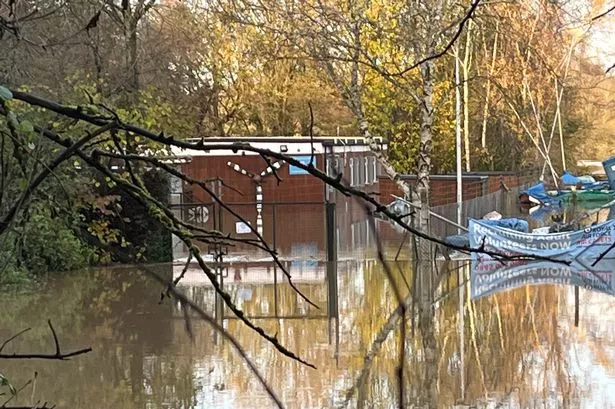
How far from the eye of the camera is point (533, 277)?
54.6ft

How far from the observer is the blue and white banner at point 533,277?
1531 centimetres

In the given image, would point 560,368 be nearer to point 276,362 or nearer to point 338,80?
point 276,362

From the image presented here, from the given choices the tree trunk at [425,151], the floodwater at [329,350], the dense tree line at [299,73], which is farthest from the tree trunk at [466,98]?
Answer: the floodwater at [329,350]

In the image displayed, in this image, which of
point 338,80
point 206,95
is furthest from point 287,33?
point 206,95

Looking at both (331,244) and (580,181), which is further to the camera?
(580,181)

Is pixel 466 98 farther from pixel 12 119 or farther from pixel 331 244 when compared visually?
pixel 12 119

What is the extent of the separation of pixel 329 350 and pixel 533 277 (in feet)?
22.5

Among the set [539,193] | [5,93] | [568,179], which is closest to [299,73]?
[539,193]

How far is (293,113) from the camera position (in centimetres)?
3641

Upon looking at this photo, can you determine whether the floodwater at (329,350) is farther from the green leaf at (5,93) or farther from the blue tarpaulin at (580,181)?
the blue tarpaulin at (580,181)

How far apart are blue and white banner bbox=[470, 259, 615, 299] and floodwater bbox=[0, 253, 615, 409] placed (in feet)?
1.03

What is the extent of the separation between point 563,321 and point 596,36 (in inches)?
482

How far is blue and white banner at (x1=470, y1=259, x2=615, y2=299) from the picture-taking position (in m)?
15.3

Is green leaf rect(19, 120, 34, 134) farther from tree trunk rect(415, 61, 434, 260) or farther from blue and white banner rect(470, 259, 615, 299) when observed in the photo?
tree trunk rect(415, 61, 434, 260)
